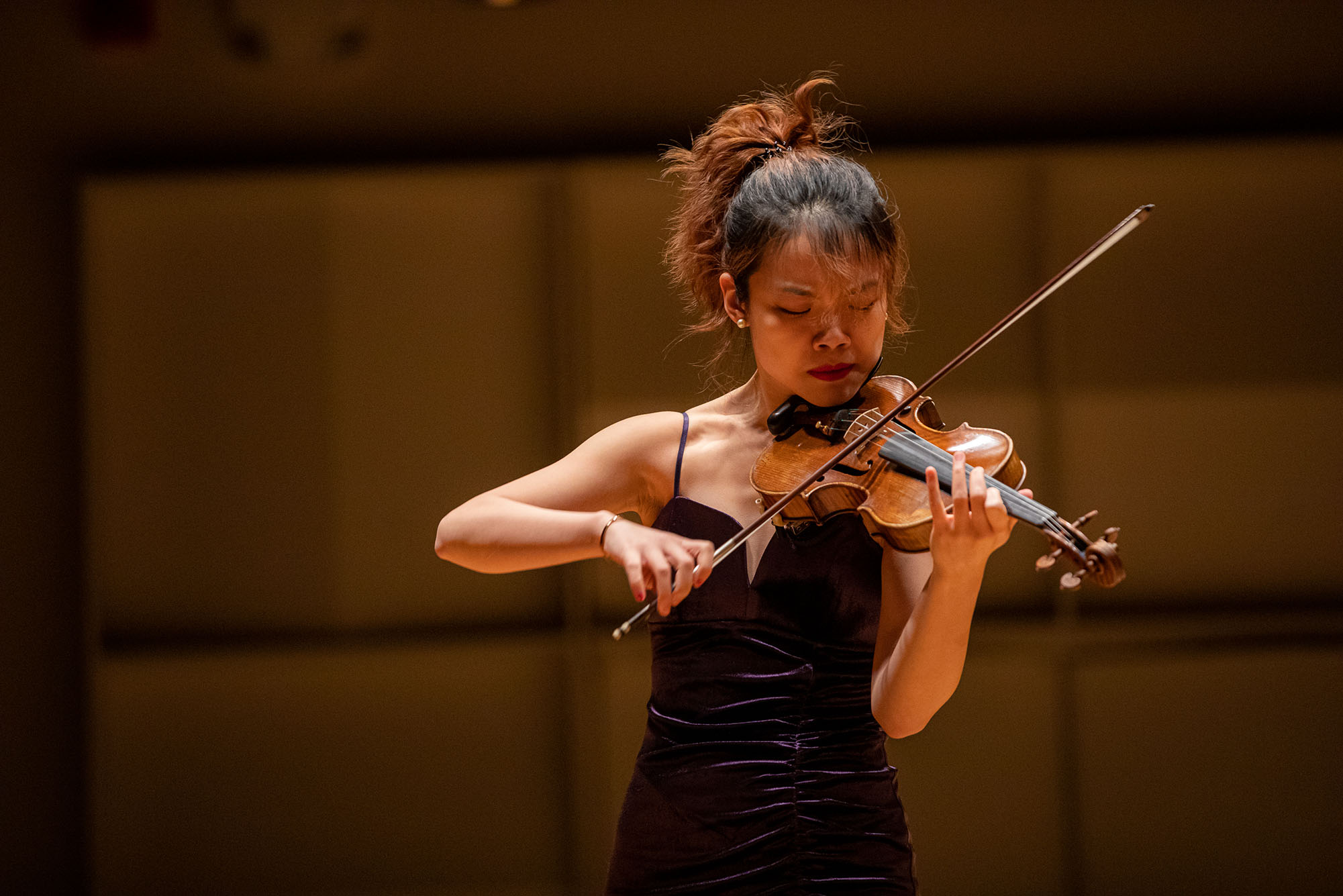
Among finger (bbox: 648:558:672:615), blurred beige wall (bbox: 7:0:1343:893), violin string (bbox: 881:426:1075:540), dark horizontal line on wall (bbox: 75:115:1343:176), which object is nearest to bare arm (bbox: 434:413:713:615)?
finger (bbox: 648:558:672:615)

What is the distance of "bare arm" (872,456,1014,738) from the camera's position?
44.2 inches

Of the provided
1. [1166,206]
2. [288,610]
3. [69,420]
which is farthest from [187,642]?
[1166,206]

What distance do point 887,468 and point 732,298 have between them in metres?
0.27

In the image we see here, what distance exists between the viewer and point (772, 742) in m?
1.26

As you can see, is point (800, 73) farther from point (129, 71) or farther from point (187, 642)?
point (187, 642)

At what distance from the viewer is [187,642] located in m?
2.50

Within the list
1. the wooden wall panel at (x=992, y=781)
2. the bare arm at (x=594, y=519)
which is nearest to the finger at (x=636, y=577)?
the bare arm at (x=594, y=519)

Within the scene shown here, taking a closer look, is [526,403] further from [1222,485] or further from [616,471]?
[1222,485]

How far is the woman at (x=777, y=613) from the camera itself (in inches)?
48.4

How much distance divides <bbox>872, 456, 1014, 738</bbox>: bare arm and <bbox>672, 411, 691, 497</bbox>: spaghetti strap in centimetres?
25

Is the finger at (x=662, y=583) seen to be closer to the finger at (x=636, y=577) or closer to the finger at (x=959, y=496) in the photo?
the finger at (x=636, y=577)

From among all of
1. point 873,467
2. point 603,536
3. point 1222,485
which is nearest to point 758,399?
point 873,467

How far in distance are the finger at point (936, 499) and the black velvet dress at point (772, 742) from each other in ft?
0.58

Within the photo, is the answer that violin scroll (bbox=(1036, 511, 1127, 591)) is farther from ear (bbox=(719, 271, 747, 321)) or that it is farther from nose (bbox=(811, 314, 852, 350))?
ear (bbox=(719, 271, 747, 321))
